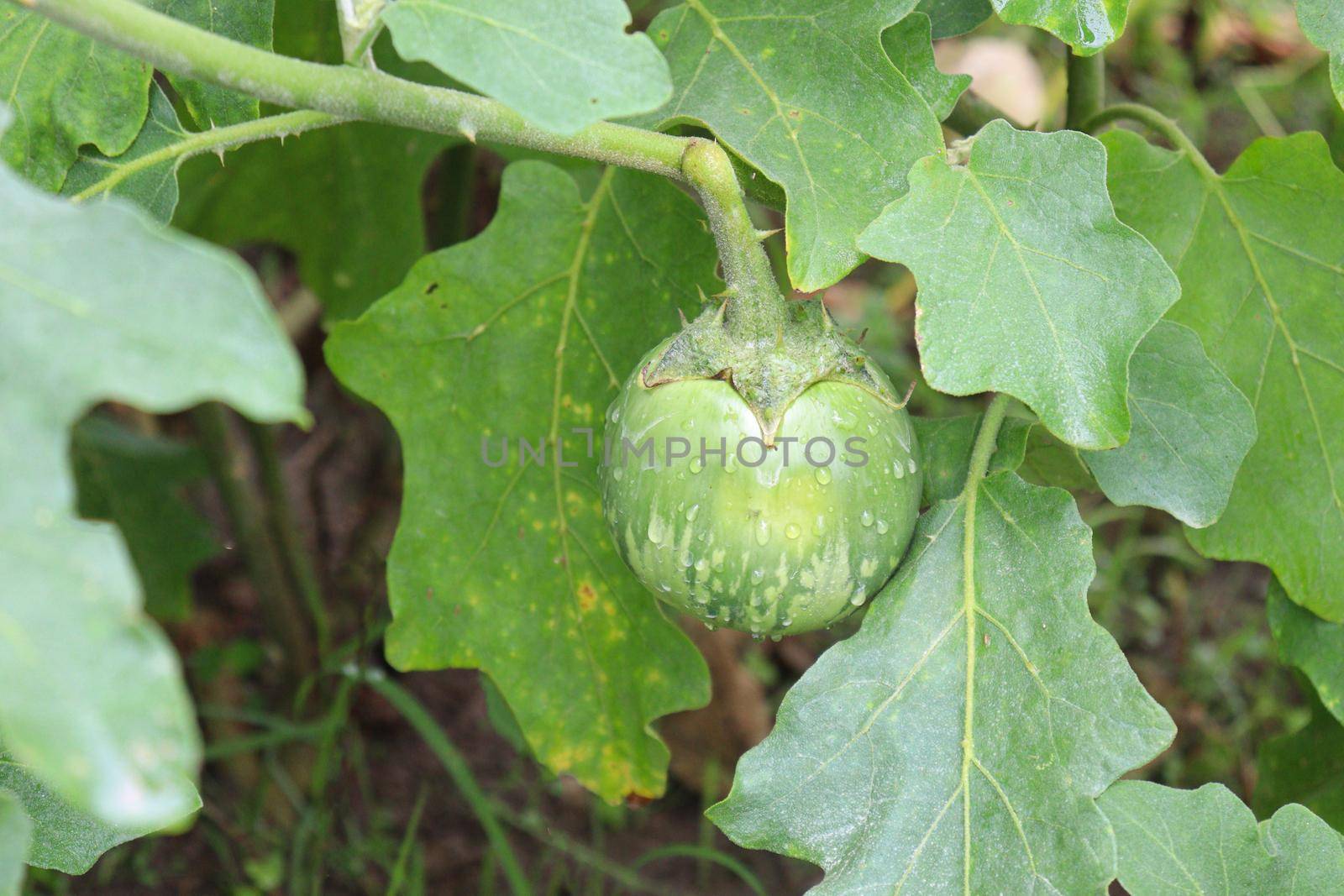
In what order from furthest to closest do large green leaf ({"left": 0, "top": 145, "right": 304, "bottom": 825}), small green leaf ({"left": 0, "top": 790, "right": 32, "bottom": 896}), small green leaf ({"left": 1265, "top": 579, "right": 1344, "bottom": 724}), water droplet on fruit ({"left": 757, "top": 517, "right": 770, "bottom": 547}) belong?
small green leaf ({"left": 1265, "top": 579, "right": 1344, "bottom": 724}) → water droplet on fruit ({"left": 757, "top": 517, "right": 770, "bottom": 547}) → small green leaf ({"left": 0, "top": 790, "right": 32, "bottom": 896}) → large green leaf ({"left": 0, "top": 145, "right": 304, "bottom": 825})

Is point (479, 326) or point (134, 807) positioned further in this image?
point (479, 326)

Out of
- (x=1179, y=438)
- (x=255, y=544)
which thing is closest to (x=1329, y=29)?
(x=1179, y=438)

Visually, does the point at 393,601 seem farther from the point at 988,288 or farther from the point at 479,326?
the point at 988,288

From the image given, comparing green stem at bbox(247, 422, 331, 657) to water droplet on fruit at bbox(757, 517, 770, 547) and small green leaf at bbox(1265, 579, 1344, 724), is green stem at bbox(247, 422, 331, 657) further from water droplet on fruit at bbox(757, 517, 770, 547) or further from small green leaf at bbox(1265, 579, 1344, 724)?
small green leaf at bbox(1265, 579, 1344, 724)

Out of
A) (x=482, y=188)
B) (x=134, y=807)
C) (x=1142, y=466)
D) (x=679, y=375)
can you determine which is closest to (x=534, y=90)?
(x=679, y=375)

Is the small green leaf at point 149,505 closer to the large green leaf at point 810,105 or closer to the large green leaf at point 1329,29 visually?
the large green leaf at point 810,105

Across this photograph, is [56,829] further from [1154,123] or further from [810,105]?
[1154,123]

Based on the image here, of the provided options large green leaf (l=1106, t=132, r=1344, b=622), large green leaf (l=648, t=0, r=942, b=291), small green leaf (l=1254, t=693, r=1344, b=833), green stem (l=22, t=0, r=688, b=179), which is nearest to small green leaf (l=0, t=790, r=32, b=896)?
green stem (l=22, t=0, r=688, b=179)

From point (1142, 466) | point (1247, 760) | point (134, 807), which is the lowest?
point (1247, 760)
